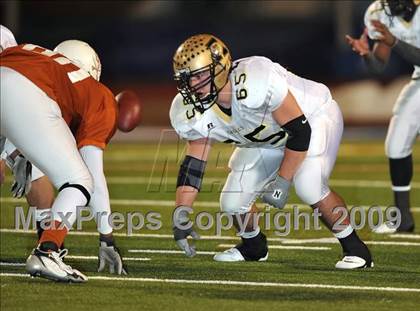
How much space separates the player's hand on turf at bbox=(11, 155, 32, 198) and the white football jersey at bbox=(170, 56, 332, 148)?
722mm

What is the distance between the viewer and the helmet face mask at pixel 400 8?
23.4 feet

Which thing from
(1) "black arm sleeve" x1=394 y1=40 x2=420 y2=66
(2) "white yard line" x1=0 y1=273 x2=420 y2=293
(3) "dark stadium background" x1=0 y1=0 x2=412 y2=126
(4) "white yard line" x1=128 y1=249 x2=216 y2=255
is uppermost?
(1) "black arm sleeve" x1=394 y1=40 x2=420 y2=66

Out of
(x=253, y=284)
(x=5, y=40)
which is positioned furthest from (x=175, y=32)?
(x=253, y=284)

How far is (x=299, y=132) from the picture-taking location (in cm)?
554

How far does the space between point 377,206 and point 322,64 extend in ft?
24.8

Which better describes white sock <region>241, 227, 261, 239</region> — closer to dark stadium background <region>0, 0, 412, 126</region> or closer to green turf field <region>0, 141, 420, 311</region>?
green turf field <region>0, 141, 420, 311</region>

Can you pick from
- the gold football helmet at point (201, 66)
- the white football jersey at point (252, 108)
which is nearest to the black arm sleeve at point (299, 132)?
the white football jersey at point (252, 108)

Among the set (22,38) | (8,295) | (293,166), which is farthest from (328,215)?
(22,38)

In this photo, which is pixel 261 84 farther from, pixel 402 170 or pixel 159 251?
pixel 402 170

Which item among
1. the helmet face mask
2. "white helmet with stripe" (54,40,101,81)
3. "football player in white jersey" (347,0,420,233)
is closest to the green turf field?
"football player in white jersey" (347,0,420,233)

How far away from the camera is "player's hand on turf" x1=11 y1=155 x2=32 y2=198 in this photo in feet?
18.4

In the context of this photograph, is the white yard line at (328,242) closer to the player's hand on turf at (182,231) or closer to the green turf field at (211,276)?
the green turf field at (211,276)

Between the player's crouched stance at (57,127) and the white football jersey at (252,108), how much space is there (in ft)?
1.43

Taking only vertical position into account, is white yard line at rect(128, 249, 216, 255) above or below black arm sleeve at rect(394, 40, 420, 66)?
below
